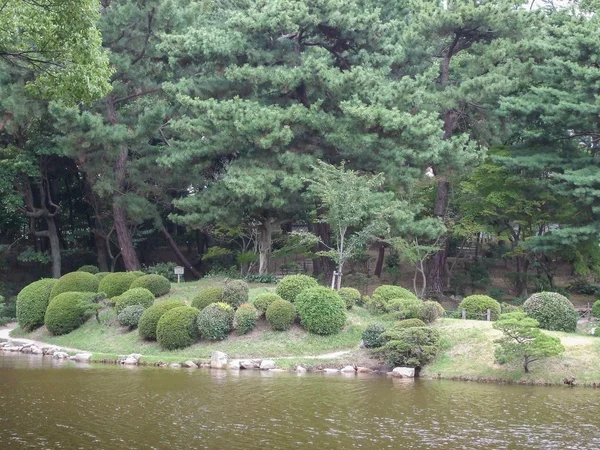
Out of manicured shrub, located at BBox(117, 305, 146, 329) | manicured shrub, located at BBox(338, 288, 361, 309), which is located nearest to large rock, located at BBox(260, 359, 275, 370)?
manicured shrub, located at BBox(338, 288, 361, 309)

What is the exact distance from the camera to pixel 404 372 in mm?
18078

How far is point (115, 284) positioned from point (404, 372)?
38.3 feet

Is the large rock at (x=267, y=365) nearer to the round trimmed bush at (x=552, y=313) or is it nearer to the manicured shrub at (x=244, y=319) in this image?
the manicured shrub at (x=244, y=319)

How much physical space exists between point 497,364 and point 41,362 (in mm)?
12154

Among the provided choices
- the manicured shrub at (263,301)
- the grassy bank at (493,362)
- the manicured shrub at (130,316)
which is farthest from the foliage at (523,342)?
the manicured shrub at (130,316)

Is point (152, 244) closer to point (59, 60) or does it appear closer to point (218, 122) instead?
point (218, 122)

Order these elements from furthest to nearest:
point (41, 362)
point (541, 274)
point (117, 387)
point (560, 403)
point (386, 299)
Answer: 1. point (541, 274)
2. point (386, 299)
3. point (41, 362)
4. point (117, 387)
5. point (560, 403)

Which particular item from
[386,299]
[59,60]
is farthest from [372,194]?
[59,60]

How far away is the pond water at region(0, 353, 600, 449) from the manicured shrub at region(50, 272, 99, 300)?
751 cm

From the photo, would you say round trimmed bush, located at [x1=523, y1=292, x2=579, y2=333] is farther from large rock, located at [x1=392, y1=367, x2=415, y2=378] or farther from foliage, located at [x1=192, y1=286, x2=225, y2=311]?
foliage, located at [x1=192, y1=286, x2=225, y2=311]

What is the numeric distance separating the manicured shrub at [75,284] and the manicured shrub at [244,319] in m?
7.07

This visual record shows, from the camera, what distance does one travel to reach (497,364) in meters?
17.9

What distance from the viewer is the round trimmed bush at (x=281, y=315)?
69.1 ft

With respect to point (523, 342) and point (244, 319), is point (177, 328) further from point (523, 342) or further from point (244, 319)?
point (523, 342)
